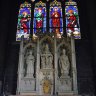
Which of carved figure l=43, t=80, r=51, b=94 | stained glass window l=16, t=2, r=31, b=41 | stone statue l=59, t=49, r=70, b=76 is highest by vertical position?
stained glass window l=16, t=2, r=31, b=41

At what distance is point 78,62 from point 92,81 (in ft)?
3.97

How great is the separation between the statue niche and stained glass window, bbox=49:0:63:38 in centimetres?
237

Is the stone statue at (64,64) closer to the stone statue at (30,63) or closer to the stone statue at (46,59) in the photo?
the stone statue at (46,59)

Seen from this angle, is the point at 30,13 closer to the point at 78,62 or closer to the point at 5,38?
the point at 5,38

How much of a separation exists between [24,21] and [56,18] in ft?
6.05

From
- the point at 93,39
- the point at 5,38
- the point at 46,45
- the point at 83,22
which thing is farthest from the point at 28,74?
the point at 83,22

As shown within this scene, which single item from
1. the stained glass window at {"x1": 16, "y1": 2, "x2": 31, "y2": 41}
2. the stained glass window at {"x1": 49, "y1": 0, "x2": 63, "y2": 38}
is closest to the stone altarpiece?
the stained glass window at {"x1": 49, "y1": 0, "x2": 63, "y2": 38}

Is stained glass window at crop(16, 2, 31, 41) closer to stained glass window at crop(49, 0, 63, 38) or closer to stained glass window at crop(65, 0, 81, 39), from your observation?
stained glass window at crop(49, 0, 63, 38)

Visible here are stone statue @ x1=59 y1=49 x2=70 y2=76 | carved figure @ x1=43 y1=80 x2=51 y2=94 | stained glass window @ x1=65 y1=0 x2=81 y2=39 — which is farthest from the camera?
stained glass window @ x1=65 y1=0 x2=81 y2=39

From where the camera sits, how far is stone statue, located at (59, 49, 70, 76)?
1235cm

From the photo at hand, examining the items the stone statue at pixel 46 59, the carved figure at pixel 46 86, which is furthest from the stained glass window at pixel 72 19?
the carved figure at pixel 46 86

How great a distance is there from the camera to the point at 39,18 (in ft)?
50.5

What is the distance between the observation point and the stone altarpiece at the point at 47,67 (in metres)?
11.9

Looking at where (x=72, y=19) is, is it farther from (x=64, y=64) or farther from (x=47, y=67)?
(x=47, y=67)
